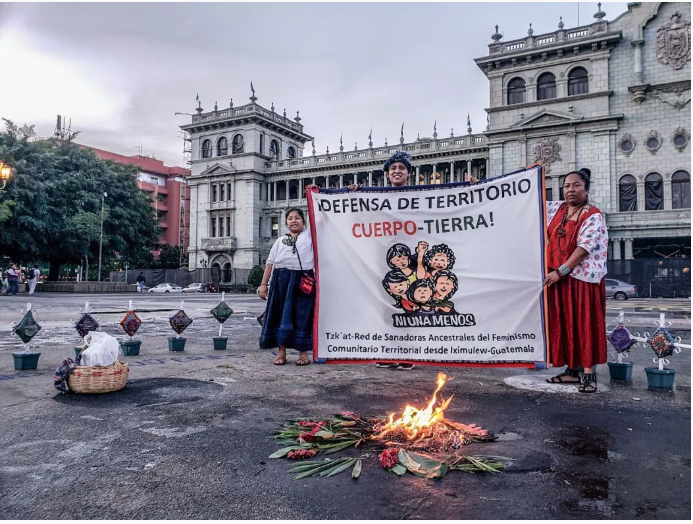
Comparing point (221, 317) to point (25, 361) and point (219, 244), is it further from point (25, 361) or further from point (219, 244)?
point (219, 244)

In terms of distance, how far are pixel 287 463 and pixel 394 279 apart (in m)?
2.02

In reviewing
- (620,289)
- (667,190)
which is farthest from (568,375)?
(667,190)

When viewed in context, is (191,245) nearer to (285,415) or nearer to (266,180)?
(266,180)

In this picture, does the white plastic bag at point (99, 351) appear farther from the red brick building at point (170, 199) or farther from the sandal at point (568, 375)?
the red brick building at point (170, 199)

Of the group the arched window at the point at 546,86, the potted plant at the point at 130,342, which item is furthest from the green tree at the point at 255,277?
the potted plant at the point at 130,342

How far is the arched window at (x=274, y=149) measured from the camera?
57.0 m

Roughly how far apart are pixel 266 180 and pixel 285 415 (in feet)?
177

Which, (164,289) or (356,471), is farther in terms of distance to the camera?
(164,289)

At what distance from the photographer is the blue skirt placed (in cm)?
609

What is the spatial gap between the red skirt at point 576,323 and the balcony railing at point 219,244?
51.1 metres

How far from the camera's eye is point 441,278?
4363 millimetres

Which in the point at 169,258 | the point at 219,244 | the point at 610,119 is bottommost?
the point at 169,258

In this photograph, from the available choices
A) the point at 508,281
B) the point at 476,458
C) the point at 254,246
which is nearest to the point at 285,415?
the point at 476,458

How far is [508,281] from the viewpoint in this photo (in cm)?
429
